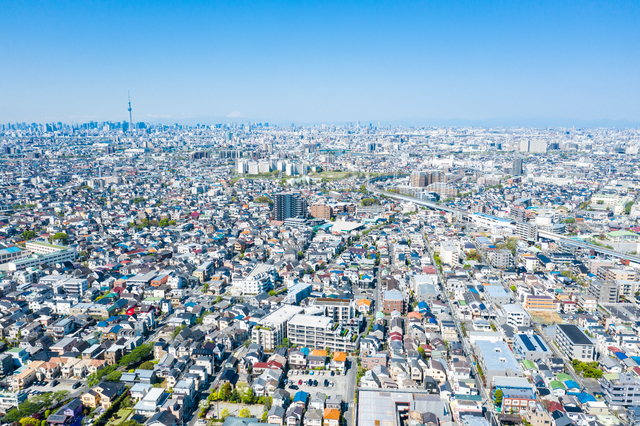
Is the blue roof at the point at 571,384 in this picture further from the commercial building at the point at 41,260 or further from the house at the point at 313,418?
the commercial building at the point at 41,260

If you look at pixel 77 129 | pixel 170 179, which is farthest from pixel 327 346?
pixel 77 129

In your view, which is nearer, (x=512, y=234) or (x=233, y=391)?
(x=233, y=391)

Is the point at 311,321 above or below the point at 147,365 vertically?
above

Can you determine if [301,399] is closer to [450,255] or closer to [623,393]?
[623,393]

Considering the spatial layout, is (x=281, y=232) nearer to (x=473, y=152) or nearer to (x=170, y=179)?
(x=170, y=179)

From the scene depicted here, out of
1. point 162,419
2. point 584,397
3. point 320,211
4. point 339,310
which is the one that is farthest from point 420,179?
point 162,419

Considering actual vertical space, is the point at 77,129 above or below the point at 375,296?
above

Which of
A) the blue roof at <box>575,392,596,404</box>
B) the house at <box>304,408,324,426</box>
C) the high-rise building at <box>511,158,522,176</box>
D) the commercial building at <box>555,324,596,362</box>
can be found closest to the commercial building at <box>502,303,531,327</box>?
the commercial building at <box>555,324,596,362</box>

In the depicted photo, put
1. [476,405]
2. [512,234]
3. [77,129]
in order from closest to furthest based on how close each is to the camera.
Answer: [476,405], [512,234], [77,129]
